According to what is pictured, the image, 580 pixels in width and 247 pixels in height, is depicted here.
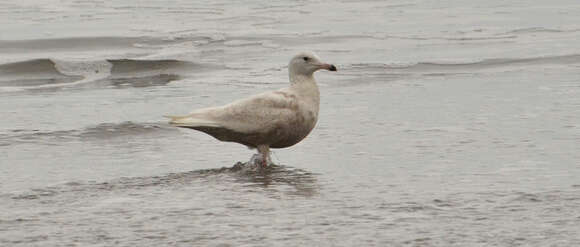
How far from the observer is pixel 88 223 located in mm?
7148

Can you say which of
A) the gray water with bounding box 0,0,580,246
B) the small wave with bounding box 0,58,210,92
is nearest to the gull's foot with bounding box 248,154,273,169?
the gray water with bounding box 0,0,580,246

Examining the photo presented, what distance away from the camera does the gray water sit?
277 inches

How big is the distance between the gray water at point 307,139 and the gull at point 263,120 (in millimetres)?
244

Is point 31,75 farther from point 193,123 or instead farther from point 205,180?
point 205,180

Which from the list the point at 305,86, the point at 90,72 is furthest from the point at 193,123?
the point at 90,72

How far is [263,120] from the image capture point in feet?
29.7

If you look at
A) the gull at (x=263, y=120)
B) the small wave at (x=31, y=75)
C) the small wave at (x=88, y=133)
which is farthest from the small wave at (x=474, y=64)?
the gull at (x=263, y=120)

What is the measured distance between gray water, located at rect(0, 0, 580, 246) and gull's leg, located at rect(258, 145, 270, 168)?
142 millimetres

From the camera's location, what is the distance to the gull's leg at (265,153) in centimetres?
916

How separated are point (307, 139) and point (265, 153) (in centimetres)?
111

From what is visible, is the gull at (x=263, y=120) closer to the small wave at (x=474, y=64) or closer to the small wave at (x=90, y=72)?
the small wave at (x=90, y=72)

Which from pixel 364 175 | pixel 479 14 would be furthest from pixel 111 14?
pixel 364 175

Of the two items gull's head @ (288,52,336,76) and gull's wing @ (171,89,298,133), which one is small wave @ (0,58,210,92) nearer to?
gull's head @ (288,52,336,76)

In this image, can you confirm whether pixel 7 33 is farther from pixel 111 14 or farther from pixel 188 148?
pixel 188 148
